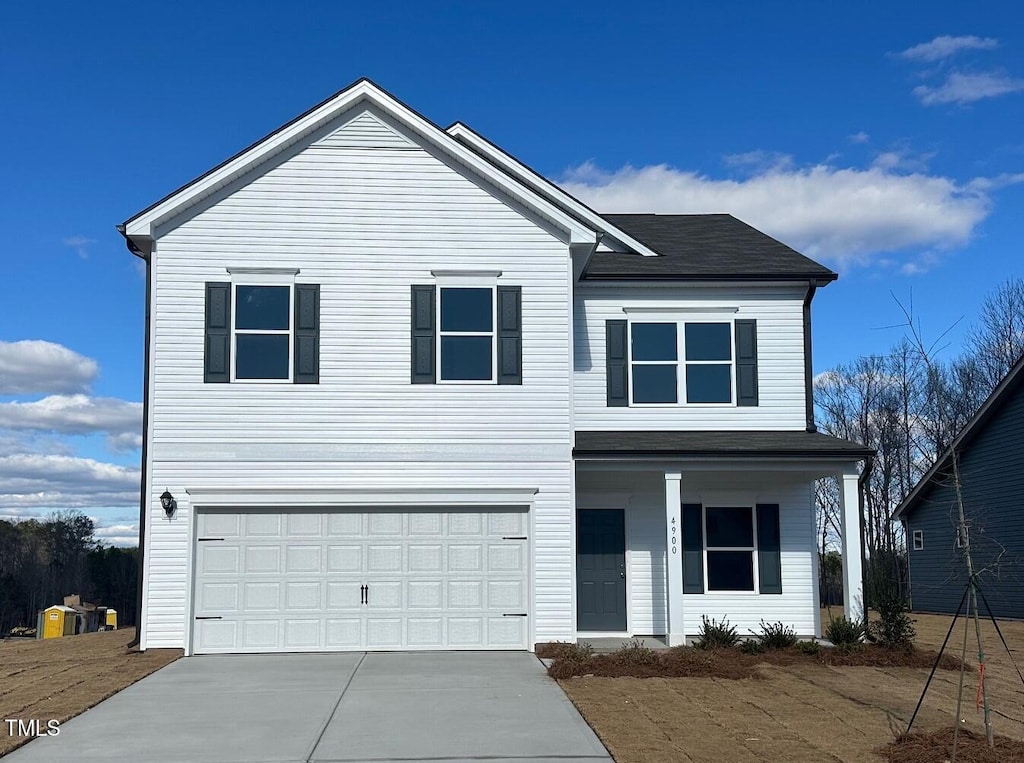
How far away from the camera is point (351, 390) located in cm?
1644

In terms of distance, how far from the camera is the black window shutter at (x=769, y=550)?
725 inches

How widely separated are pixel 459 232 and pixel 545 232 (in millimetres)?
1392

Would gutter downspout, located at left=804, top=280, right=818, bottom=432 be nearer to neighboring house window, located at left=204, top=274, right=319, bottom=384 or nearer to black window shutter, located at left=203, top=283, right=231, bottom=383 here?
neighboring house window, located at left=204, top=274, right=319, bottom=384

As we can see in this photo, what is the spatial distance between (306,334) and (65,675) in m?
5.93

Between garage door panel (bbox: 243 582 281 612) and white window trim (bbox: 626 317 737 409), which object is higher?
white window trim (bbox: 626 317 737 409)

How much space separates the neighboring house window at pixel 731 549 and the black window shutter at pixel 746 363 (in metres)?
2.02

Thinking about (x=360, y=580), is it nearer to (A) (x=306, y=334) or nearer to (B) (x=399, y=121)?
(A) (x=306, y=334)

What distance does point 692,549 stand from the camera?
18.5m

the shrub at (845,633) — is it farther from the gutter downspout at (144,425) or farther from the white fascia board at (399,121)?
the gutter downspout at (144,425)

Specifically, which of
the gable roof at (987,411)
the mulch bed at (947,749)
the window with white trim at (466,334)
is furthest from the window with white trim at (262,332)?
the gable roof at (987,411)

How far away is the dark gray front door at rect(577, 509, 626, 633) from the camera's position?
59.3ft

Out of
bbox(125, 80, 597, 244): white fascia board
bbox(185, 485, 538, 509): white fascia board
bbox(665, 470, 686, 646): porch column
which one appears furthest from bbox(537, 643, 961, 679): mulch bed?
bbox(125, 80, 597, 244): white fascia board

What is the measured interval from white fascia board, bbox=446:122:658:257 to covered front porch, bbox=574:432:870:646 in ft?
12.1

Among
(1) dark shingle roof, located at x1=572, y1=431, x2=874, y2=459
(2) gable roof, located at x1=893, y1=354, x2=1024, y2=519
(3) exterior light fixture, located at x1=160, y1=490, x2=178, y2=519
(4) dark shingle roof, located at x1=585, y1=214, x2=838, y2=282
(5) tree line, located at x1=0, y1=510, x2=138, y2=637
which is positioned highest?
(4) dark shingle roof, located at x1=585, y1=214, x2=838, y2=282
